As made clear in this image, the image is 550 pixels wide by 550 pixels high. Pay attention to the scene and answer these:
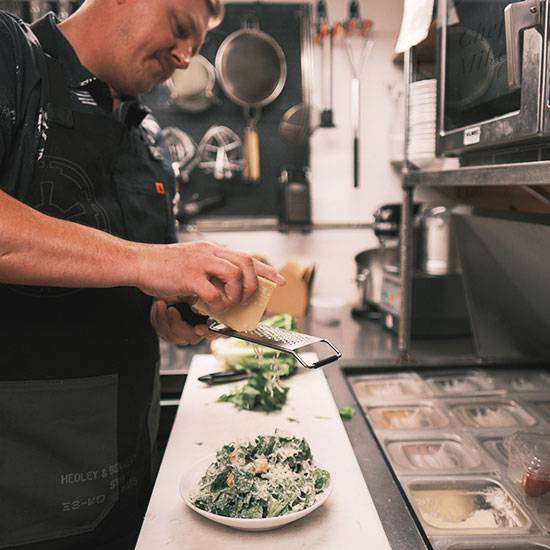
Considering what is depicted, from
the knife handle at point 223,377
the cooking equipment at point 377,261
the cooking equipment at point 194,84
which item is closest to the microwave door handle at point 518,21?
the knife handle at point 223,377

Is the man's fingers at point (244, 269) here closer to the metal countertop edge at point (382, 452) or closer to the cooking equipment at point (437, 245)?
the metal countertop edge at point (382, 452)

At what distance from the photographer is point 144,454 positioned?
1.36m

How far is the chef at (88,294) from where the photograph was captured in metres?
1.04

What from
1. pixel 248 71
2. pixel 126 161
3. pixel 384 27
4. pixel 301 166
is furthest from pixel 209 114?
pixel 126 161

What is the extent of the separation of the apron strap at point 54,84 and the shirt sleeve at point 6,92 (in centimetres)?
9

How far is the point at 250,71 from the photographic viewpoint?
9.82ft

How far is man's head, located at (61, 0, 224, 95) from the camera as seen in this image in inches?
51.8

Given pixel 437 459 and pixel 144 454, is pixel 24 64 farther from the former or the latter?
pixel 437 459

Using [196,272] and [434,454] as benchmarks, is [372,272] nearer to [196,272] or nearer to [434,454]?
[434,454]

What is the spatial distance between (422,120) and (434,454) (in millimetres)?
933

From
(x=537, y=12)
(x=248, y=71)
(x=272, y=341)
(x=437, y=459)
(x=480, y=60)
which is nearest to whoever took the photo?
(x=537, y=12)

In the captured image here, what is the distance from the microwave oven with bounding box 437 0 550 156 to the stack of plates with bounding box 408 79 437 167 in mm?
177

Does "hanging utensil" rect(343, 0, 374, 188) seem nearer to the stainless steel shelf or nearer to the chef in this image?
the stainless steel shelf

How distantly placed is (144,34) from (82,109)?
0.78 ft
